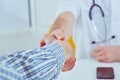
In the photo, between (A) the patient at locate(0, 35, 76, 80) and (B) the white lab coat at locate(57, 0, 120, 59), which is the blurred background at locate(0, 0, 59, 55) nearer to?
(B) the white lab coat at locate(57, 0, 120, 59)

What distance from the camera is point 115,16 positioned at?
4.06 feet

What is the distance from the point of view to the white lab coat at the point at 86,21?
1.24 metres

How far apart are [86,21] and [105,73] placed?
1.32 ft

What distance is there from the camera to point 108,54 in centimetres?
→ 116

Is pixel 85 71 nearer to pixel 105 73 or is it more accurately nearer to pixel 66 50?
pixel 105 73

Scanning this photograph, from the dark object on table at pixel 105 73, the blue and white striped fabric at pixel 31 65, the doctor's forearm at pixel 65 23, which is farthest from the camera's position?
the doctor's forearm at pixel 65 23

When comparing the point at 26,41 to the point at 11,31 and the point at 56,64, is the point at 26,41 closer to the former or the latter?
the point at 11,31

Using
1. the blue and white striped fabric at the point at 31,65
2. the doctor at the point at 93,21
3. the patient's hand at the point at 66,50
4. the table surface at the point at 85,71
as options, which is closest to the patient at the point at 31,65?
the blue and white striped fabric at the point at 31,65

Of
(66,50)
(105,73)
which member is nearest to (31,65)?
(66,50)

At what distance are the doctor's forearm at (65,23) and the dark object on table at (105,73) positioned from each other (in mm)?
211

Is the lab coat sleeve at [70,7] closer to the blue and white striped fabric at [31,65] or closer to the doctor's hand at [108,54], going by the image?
the doctor's hand at [108,54]

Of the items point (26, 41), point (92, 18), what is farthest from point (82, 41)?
point (26, 41)

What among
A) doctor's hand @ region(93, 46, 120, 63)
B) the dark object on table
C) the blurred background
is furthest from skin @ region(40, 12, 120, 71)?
the blurred background

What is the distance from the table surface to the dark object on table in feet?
0.06
